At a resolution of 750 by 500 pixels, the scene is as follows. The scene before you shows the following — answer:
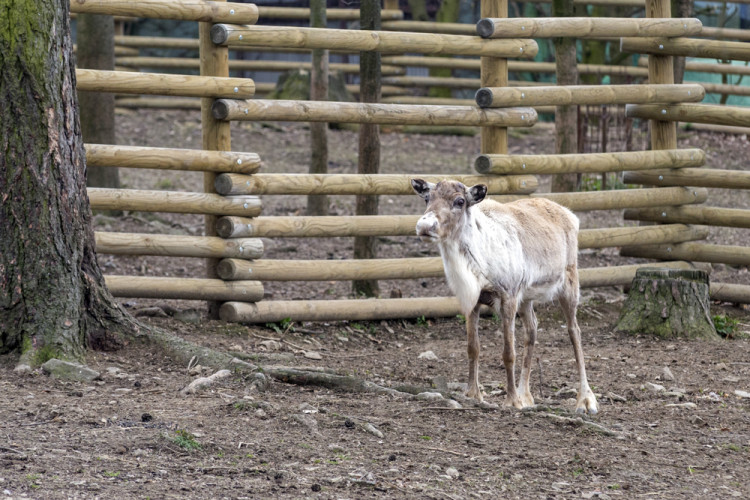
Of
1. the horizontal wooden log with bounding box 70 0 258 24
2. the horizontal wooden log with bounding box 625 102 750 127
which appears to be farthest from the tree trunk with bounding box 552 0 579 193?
the horizontal wooden log with bounding box 70 0 258 24

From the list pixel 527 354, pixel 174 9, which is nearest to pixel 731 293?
pixel 527 354

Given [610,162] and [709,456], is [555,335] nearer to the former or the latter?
[610,162]

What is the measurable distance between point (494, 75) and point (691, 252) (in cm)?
293

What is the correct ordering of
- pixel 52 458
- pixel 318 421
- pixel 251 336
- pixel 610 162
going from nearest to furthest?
pixel 52 458, pixel 318 421, pixel 251 336, pixel 610 162

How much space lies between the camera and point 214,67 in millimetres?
7422

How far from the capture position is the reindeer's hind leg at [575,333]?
5.91 metres

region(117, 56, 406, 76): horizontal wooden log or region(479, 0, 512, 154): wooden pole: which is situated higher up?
region(117, 56, 406, 76): horizontal wooden log

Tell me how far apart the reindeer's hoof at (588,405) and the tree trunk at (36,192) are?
309 cm

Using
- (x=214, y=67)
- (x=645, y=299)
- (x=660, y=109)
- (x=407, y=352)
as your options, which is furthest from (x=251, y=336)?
(x=660, y=109)

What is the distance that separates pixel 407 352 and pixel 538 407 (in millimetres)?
1959

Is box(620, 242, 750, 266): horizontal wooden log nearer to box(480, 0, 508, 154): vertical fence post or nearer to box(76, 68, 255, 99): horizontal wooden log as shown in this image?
box(480, 0, 508, 154): vertical fence post

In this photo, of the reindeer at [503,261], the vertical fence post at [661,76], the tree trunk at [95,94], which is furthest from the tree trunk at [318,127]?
the reindeer at [503,261]

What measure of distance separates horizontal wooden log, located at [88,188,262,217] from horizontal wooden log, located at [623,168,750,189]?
4334 mm

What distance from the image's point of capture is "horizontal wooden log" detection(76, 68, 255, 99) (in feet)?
22.7
